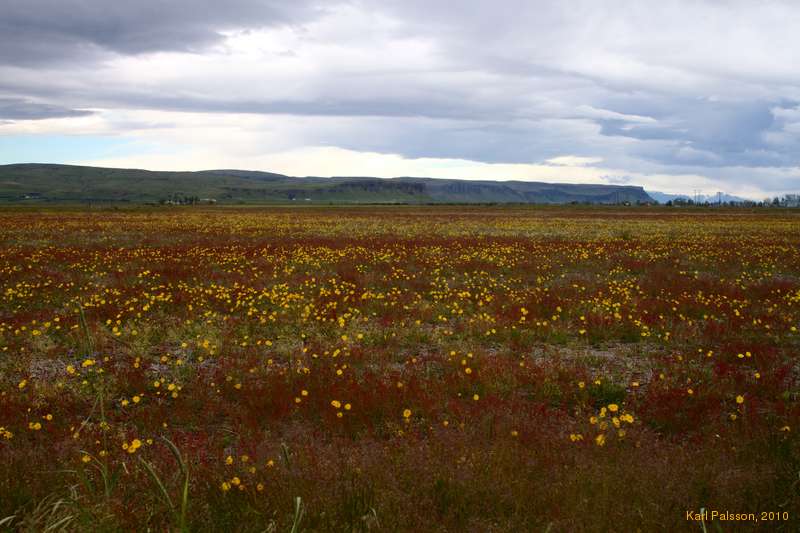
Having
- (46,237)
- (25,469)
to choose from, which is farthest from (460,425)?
(46,237)

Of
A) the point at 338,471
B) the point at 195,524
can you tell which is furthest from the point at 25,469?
the point at 338,471

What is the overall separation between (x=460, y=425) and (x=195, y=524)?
9.03ft

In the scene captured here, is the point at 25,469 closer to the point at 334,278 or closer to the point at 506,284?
the point at 334,278

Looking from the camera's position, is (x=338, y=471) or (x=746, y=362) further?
(x=746, y=362)

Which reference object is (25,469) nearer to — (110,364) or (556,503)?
(110,364)

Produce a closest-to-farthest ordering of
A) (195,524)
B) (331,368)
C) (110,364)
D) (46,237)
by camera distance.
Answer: (195,524), (331,368), (110,364), (46,237)

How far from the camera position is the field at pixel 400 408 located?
423 centimetres

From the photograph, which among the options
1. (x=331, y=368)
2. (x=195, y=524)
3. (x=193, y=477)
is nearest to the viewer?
(x=195, y=524)

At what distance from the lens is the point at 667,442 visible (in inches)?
221

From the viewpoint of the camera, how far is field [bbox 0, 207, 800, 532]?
423 centimetres

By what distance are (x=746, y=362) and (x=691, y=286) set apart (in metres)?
7.30

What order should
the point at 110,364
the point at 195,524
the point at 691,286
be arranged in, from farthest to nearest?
the point at 691,286
the point at 110,364
the point at 195,524

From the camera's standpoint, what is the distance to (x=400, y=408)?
6465 mm

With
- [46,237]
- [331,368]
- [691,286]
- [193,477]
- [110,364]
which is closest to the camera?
[193,477]
